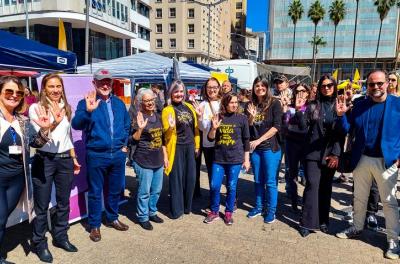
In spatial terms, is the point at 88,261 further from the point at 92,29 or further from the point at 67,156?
the point at 92,29

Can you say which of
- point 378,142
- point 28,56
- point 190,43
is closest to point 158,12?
point 190,43

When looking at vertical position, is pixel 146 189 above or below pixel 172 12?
below

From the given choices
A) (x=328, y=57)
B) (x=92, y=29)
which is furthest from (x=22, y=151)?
(x=328, y=57)

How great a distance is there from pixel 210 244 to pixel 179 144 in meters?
1.43

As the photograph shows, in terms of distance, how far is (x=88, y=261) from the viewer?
3.71 meters

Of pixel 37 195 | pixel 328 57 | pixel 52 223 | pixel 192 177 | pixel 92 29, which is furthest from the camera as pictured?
pixel 328 57

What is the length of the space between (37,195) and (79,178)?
1.02 metres

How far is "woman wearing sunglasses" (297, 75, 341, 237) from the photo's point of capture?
4.26 m

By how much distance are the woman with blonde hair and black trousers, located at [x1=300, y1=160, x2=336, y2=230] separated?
1601 millimetres

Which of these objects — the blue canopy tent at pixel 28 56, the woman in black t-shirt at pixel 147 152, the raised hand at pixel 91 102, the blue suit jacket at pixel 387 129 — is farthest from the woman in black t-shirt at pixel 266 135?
the blue canopy tent at pixel 28 56

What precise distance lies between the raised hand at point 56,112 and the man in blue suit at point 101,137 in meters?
0.25

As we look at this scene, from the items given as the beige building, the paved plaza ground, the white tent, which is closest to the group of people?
→ the paved plaza ground

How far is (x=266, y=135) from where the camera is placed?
15.1 ft

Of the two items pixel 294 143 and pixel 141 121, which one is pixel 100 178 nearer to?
pixel 141 121
